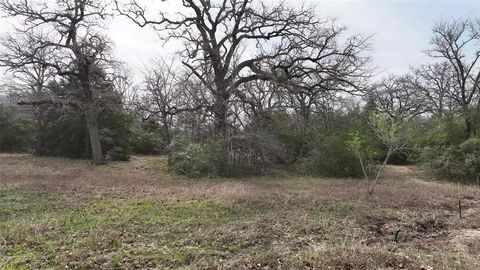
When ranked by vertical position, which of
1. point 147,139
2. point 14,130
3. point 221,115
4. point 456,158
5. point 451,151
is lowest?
point 456,158

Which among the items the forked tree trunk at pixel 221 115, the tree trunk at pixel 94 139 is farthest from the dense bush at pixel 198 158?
the tree trunk at pixel 94 139

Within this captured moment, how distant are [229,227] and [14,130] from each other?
31029 millimetres

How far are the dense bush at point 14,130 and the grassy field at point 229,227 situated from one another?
20748mm

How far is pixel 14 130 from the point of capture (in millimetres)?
33812

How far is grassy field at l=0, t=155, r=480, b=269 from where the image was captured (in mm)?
6805

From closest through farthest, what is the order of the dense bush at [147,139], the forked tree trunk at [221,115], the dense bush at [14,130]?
the forked tree trunk at [221,115]
the dense bush at [14,130]
the dense bush at [147,139]

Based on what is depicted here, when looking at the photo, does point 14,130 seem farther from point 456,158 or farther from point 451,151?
point 456,158

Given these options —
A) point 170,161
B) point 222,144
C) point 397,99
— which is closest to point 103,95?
point 170,161

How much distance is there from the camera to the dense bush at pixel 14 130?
1298 inches

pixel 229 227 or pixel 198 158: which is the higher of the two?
pixel 198 158

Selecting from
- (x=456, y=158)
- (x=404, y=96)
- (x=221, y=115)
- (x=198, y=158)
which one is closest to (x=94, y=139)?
(x=221, y=115)

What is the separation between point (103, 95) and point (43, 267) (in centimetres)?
1837

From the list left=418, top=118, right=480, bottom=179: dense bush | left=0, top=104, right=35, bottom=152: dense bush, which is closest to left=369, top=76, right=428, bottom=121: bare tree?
left=418, top=118, right=480, bottom=179: dense bush

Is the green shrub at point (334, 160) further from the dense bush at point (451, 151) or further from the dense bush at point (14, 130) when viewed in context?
the dense bush at point (14, 130)
